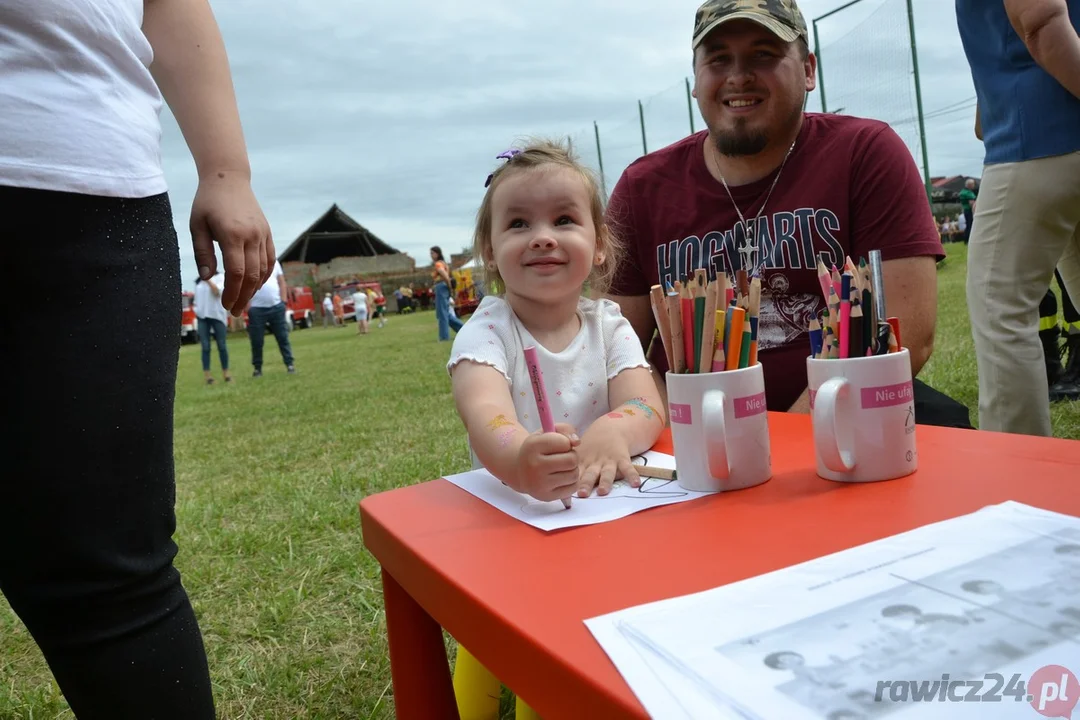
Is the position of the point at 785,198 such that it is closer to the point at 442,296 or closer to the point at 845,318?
the point at 845,318

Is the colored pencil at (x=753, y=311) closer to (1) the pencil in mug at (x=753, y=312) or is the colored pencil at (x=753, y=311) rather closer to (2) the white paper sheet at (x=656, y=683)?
(1) the pencil in mug at (x=753, y=312)

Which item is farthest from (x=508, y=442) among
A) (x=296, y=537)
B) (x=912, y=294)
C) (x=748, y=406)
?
(x=296, y=537)

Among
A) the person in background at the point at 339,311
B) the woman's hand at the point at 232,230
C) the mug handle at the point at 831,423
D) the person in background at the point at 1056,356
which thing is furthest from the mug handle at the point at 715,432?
the person in background at the point at 339,311

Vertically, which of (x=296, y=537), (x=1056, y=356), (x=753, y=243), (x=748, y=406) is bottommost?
(x=296, y=537)

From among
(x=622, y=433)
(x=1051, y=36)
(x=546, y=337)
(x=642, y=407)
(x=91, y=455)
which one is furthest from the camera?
(x=1051, y=36)

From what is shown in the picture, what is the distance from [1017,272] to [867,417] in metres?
1.22

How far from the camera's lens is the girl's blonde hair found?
51.6 inches

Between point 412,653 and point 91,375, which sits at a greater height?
point 91,375

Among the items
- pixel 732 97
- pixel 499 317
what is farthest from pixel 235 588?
pixel 732 97

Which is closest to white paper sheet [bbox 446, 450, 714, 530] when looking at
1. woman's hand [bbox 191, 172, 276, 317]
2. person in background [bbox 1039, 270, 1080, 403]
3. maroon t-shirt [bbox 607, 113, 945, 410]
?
woman's hand [bbox 191, 172, 276, 317]

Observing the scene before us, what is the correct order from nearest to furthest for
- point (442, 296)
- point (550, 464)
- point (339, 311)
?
1. point (550, 464)
2. point (442, 296)
3. point (339, 311)

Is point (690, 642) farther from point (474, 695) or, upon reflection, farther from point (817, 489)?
point (474, 695)

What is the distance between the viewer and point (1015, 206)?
5.70 ft

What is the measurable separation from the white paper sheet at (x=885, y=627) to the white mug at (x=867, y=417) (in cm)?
19
